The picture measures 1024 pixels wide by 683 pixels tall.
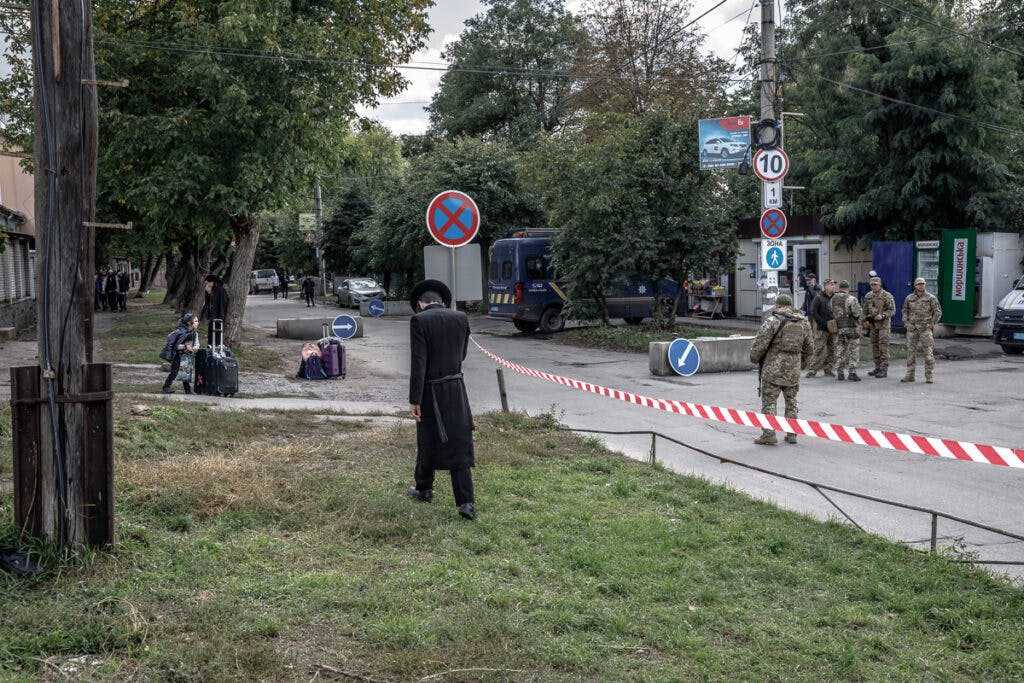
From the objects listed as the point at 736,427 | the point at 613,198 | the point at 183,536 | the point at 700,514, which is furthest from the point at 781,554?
the point at 613,198

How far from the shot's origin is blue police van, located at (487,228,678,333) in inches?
1035

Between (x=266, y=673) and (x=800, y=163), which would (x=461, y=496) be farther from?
(x=800, y=163)

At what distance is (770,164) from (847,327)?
10.4ft

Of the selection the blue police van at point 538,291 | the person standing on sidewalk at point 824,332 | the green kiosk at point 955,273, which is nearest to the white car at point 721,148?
the person standing on sidewalk at point 824,332

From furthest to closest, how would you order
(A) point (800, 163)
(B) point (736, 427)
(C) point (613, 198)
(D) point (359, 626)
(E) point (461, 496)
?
(A) point (800, 163) → (C) point (613, 198) → (B) point (736, 427) → (E) point (461, 496) → (D) point (359, 626)

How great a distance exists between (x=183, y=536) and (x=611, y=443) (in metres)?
5.70

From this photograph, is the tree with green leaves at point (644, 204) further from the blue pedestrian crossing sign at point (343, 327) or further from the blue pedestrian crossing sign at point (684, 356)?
the blue pedestrian crossing sign at point (343, 327)

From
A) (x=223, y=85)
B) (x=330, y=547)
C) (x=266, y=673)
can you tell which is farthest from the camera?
(x=223, y=85)

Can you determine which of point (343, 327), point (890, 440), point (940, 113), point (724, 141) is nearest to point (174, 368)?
point (343, 327)

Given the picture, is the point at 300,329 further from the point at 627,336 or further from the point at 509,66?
the point at 509,66

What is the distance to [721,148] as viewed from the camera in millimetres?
19578

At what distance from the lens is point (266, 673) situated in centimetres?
408

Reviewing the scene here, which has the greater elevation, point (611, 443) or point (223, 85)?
point (223, 85)

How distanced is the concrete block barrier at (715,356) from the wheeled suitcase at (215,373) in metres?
7.66
